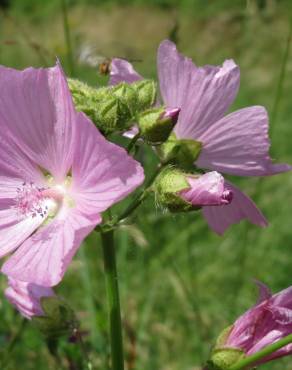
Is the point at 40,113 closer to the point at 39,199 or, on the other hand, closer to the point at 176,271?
the point at 39,199

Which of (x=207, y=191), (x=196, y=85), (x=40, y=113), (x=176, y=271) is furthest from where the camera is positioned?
(x=176, y=271)

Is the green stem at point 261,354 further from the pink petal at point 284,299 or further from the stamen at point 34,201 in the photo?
the stamen at point 34,201

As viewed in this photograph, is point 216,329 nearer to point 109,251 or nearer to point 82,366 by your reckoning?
point 82,366

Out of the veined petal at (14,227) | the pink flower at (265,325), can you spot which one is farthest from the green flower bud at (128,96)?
the pink flower at (265,325)

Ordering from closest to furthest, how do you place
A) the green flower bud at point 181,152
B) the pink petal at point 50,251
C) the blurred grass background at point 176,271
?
1. the pink petal at point 50,251
2. the green flower bud at point 181,152
3. the blurred grass background at point 176,271

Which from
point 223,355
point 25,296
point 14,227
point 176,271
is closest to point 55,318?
point 25,296

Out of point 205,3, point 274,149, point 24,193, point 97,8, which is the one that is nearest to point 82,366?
point 24,193

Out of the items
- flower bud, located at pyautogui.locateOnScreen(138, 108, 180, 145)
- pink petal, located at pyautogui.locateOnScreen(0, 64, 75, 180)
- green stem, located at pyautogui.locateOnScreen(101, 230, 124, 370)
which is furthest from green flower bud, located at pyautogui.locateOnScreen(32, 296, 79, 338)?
flower bud, located at pyautogui.locateOnScreen(138, 108, 180, 145)
